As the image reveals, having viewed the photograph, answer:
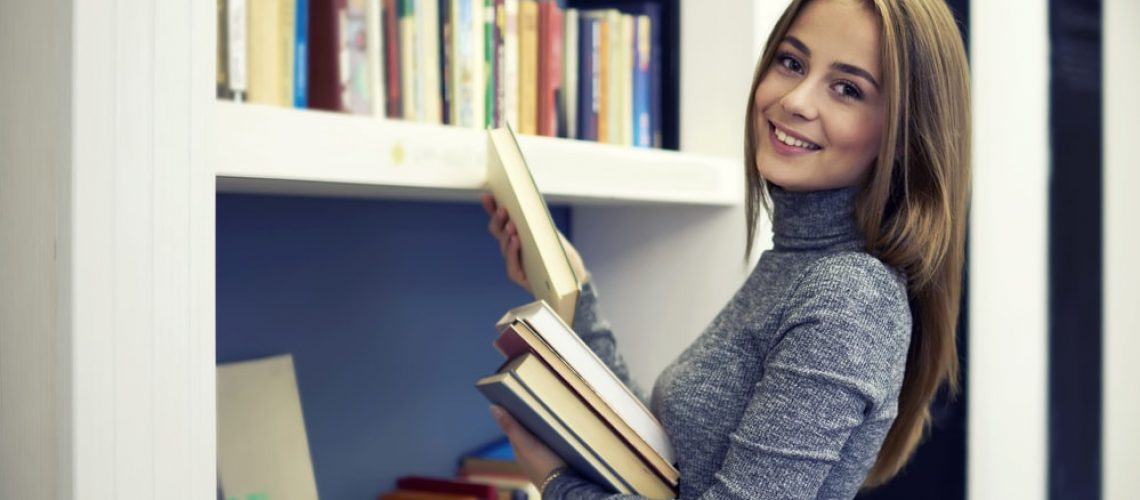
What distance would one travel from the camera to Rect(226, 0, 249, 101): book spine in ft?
3.15

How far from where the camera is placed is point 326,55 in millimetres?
1075

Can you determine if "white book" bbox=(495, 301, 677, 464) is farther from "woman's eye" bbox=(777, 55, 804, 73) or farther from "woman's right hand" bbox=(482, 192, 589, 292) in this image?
"woman's eye" bbox=(777, 55, 804, 73)

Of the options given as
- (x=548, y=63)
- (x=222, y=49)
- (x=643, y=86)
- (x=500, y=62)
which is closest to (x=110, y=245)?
(x=222, y=49)

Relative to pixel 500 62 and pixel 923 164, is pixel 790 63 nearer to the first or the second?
pixel 923 164

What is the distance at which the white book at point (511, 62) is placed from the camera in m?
1.29

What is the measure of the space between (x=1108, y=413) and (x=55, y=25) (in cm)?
249

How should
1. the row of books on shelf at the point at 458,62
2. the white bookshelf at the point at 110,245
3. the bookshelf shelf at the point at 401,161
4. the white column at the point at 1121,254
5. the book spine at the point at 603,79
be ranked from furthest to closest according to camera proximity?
the white column at the point at 1121,254 → the book spine at the point at 603,79 → the row of books on shelf at the point at 458,62 → the bookshelf shelf at the point at 401,161 → the white bookshelf at the point at 110,245

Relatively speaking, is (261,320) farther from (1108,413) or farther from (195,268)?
(1108,413)

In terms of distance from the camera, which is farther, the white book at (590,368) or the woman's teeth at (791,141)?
the woman's teeth at (791,141)

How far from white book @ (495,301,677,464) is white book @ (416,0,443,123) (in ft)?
0.94

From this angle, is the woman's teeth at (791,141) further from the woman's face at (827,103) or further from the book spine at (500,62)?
the book spine at (500,62)

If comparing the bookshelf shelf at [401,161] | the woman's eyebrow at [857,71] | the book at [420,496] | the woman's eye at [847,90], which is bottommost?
the book at [420,496]

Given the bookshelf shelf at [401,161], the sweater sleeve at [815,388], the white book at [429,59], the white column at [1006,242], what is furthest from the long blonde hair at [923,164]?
the white column at [1006,242]

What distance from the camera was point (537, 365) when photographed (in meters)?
0.98
